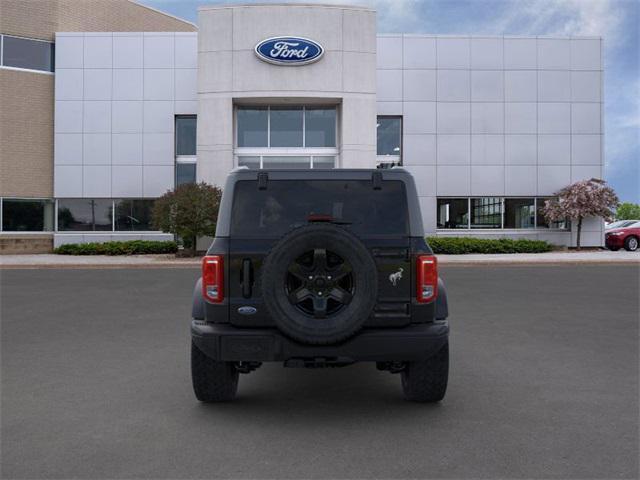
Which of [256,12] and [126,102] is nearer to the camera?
[256,12]

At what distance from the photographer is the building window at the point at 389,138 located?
89.0ft

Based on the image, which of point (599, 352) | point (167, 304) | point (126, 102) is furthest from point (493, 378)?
point (126, 102)

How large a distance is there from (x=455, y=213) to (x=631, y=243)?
9029mm

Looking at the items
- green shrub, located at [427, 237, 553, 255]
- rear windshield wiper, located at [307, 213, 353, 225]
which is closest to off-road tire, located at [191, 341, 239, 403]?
rear windshield wiper, located at [307, 213, 353, 225]

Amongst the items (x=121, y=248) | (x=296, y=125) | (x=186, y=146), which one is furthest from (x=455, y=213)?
(x=121, y=248)

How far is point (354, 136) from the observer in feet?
80.3

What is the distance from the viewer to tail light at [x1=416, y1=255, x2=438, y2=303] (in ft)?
13.3

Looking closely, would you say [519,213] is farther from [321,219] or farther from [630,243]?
[321,219]

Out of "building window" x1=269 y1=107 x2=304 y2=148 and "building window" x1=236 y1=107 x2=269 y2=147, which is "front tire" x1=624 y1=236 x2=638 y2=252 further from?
"building window" x1=236 y1=107 x2=269 y2=147

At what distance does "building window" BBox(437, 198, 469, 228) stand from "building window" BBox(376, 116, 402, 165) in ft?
10.9

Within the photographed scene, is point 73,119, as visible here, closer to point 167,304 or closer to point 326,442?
point 167,304

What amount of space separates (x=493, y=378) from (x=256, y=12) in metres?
22.7

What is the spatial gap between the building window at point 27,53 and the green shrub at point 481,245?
20987 mm

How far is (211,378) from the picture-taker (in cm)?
443
